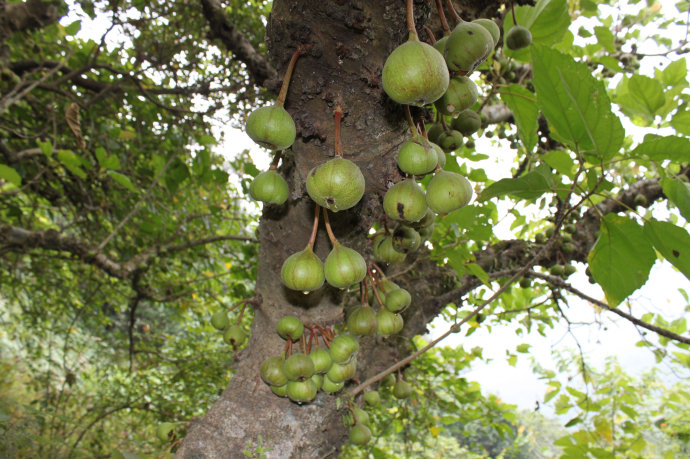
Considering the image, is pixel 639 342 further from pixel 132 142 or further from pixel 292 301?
pixel 132 142

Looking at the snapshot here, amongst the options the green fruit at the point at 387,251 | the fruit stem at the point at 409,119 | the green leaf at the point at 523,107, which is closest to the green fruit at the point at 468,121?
the green leaf at the point at 523,107

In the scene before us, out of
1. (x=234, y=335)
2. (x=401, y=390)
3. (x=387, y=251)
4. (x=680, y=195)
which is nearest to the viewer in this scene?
(x=680, y=195)

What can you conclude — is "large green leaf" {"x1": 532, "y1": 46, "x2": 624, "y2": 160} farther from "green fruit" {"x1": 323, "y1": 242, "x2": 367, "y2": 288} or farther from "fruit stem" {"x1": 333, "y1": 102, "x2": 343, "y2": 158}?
"green fruit" {"x1": 323, "y1": 242, "x2": 367, "y2": 288}

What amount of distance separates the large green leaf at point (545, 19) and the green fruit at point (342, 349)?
1191mm

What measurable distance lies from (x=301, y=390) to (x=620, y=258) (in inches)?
Answer: 41.1

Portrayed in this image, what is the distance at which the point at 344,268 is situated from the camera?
3.92 ft

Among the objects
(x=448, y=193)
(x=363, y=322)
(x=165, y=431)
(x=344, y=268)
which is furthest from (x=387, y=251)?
(x=165, y=431)

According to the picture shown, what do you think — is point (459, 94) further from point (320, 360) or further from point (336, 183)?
point (320, 360)

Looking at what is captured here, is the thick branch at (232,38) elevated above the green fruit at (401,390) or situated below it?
above

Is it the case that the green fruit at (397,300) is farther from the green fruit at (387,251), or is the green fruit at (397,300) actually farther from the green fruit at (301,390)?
the green fruit at (301,390)

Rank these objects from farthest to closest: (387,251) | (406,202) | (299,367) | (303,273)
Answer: (387,251) → (299,367) → (303,273) → (406,202)

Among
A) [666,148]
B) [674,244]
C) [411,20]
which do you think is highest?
[411,20]

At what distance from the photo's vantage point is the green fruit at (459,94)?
1.12 metres

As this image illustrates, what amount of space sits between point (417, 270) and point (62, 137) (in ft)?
12.5
